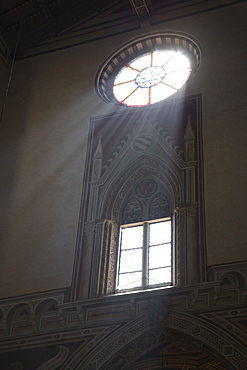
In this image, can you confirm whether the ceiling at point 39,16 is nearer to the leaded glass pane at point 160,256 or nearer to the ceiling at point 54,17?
the ceiling at point 54,17

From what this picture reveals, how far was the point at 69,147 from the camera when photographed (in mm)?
13625

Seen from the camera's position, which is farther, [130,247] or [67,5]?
[67,5]

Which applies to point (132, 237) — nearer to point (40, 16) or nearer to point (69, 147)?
point (69, 147)

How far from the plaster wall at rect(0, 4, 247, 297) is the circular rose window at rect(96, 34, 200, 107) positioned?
211 millimetres

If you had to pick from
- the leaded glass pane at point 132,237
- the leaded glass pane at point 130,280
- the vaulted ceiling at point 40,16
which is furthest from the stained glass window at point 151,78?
the leaded glass pane at point 130,280

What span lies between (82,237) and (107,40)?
485 centimetres

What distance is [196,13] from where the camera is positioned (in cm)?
1459

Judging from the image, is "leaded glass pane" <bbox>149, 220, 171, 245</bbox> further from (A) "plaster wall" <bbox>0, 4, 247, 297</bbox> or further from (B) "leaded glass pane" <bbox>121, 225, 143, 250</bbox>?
(A) "plaster wall" <bbox>0, 4, 247, 297</bbox>

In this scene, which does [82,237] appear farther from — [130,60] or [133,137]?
[130,60]

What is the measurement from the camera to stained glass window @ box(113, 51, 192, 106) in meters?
13.9

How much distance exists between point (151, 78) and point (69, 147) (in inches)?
85.4

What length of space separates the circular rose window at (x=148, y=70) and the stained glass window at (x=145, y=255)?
280 centimetres

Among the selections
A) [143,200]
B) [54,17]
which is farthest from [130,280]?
[54,17]

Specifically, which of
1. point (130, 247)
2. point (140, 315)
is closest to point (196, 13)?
point (130, 247)
